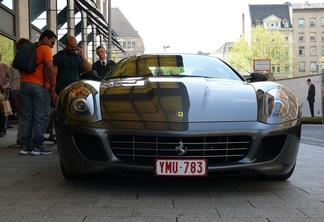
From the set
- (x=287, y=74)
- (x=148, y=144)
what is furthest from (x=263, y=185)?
(x=287, y=74)

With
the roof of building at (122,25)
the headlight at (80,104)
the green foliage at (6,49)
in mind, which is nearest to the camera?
the headlight at (80,104)

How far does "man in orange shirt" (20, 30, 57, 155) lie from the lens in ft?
17.2

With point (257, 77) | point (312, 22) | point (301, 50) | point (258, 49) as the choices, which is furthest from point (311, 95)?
point (312, 22)

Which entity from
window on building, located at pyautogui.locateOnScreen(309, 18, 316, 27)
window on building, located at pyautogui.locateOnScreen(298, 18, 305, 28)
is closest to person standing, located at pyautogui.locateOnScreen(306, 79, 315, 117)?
window on building, located at pyautogui.locateOnScreen(309, 18, 316, 27)

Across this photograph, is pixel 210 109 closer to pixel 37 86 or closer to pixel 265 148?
pixel 265 148

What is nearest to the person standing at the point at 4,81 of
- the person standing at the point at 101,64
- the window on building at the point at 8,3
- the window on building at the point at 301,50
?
the person standing at the point at 101,64

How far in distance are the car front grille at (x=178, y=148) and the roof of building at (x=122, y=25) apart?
95896 mm

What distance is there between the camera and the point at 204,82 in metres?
3.81

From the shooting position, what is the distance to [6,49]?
11.9 meters

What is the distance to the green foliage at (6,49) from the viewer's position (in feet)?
37.8

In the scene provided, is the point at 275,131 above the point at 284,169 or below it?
above

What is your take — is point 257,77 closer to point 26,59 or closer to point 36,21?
point 26,59

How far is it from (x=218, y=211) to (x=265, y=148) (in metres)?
0.74

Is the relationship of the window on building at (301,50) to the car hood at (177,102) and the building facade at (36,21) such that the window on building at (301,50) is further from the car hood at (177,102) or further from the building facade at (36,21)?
the car hood at (177,102)
